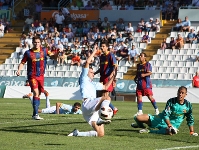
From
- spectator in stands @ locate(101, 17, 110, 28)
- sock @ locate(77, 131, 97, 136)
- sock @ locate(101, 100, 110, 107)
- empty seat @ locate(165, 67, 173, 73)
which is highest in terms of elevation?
spectator in stands @ locate(101, 17, 110, 28)

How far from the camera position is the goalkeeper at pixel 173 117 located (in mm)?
13367

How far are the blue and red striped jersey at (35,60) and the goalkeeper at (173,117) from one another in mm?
4887

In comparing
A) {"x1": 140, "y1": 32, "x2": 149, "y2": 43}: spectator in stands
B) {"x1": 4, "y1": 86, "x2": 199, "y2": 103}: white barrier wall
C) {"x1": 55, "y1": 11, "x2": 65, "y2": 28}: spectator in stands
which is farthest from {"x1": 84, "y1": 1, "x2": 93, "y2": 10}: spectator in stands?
{"x1": 4, "y1": 86, "x2": 199, "y2": 103}: white barrier wall

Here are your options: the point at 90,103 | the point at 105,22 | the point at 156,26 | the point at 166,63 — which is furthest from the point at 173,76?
the point at 90,103

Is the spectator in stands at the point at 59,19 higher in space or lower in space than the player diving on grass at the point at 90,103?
higher

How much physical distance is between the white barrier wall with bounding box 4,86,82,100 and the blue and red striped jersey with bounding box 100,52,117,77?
16625 millimetres

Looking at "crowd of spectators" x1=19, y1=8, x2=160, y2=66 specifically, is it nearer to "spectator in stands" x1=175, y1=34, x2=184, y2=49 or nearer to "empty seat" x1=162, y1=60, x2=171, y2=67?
"empty seat" x1=162, y1=60, x2=171, y2=67

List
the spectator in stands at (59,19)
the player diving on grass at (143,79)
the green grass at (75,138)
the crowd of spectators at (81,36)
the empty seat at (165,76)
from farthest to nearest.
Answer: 1. the spectator in stands at (59,19)
2. the crowd of spectators at (81,36)
3. the empty seat at (165,76)
4. the player diving on grass at (143,79)
5. the green grass at (75,138)

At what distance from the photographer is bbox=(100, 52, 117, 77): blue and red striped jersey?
18141 mm

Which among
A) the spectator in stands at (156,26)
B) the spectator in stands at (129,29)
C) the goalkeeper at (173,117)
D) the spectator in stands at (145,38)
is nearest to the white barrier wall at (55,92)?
the spectator in stands at (145,38)

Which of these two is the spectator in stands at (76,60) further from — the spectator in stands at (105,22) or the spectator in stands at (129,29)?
the spectator in stands at (129,29)

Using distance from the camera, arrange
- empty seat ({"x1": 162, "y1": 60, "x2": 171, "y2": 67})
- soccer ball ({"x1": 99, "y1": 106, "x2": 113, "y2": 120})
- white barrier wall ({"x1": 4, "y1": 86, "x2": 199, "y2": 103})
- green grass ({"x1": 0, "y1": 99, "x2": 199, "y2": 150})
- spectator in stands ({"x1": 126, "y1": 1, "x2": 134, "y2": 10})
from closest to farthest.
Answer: green grass ({"x1": 0, "y1": 99, "x2": 199, "y2": 150}), soccer ball ({"x1": 99, "y1": 106, "x2": 113, "y2": 120}), white barrier wall ({"x1": 4, "y1": 86, "x2": 199, "y2": 103}), empty seat ({"x1": 162, "y1": 60, "x2": 171, "y2": 67}), spectator in stands ({"x1": 126, "y1": 1, "x2": 134, "y2": 10})

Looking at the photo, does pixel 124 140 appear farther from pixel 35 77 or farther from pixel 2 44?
pixel 2 44

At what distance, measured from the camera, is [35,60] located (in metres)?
18.0
